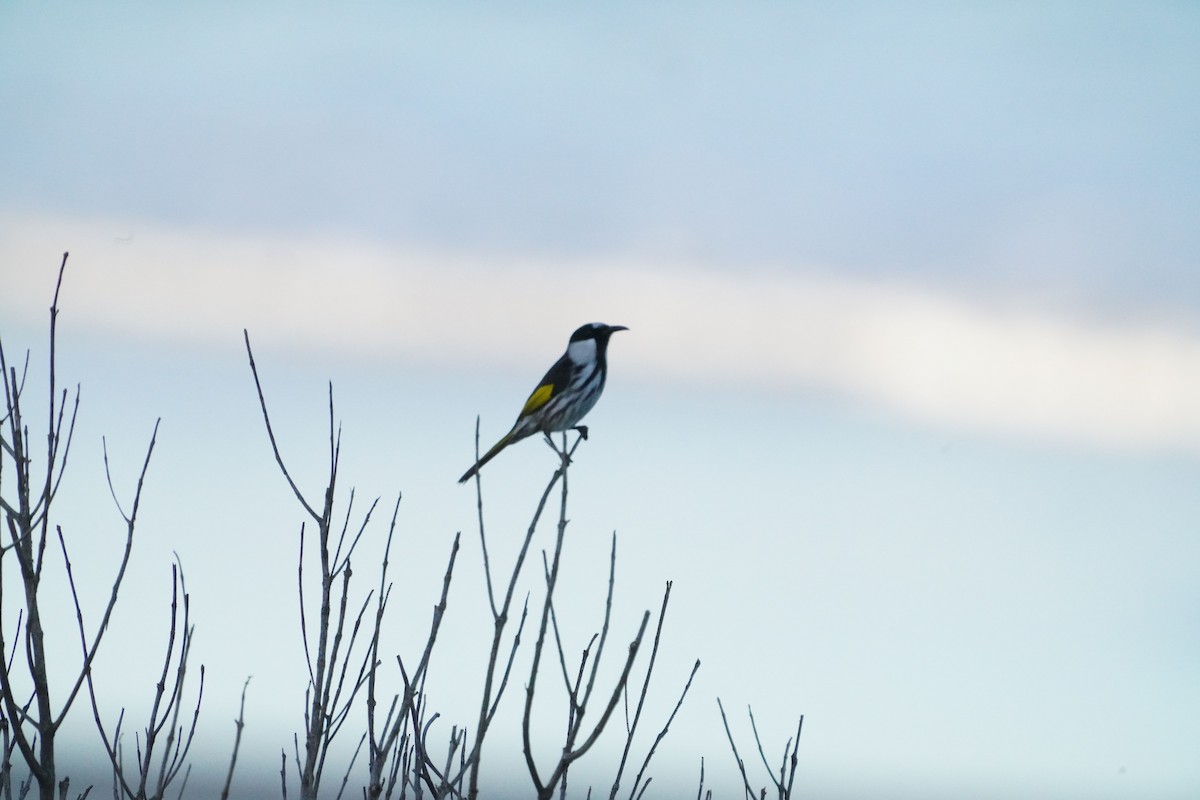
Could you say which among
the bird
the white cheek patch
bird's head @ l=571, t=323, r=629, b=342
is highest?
bird's head @ l=571, t=323, r=629, b=342

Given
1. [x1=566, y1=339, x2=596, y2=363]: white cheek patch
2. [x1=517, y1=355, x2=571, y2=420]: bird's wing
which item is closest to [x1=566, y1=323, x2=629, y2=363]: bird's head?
[x1=566, y1=339, x2=596, y2=363]: white cheek patch

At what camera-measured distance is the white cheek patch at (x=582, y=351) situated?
34.5ft

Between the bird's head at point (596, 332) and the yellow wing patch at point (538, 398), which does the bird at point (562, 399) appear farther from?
the bird's head at point (596, 332)

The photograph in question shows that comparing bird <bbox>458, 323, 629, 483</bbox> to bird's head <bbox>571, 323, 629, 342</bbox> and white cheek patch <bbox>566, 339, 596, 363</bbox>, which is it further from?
bird's head <bbox>571, 323, 629, 342</bbox>

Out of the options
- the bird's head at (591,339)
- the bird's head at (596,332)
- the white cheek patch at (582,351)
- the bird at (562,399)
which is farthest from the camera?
the bird's head at (596,332)

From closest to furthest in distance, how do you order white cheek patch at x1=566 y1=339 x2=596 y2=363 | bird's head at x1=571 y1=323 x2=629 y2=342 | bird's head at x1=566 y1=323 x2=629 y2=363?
white cheek patch at x1=566 y1=339 x2=596 y2=363 < bird's head at x1=566 y1=323 x2=629 y2=363 < bird's head at x1=571 y1=323 x2=629 y2=342

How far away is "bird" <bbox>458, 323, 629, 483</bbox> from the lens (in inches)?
386

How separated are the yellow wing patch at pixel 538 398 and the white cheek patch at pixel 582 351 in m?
0.51

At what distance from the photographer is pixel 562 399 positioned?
9.80m

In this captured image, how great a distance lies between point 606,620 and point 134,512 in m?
1.98

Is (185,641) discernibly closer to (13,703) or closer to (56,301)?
(13,703)

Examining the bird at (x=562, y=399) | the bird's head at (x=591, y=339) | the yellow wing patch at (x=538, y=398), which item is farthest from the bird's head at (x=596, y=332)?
the yellow wing patch at (x=538, y=398)

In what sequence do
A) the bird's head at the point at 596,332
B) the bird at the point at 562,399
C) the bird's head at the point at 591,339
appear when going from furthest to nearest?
1. the bird's head at the point at 596,332
2. the bird's head at the point at 591,339
3. the bird at the point at 562,399

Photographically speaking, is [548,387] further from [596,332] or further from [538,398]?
[596,332]
